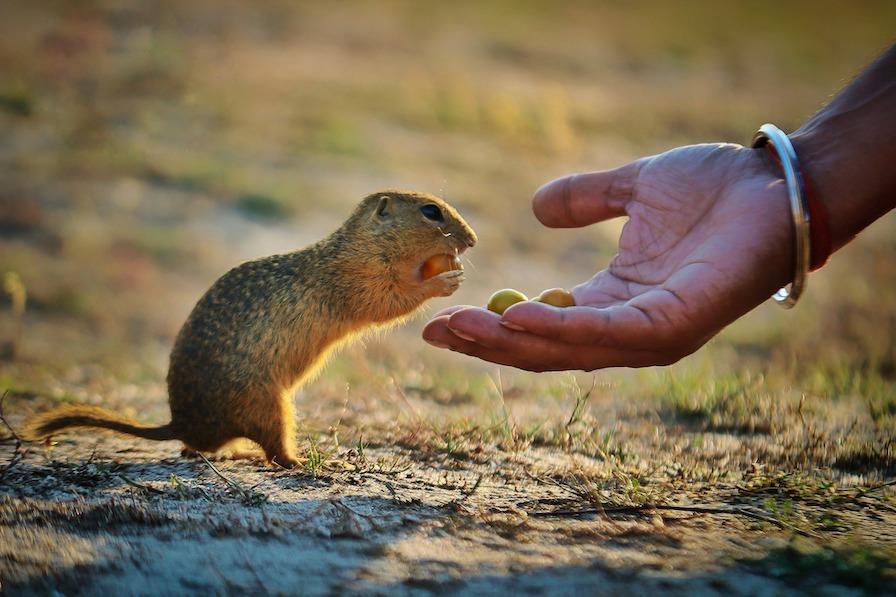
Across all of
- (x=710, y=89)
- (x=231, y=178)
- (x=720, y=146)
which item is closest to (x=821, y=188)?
(x=720, y=146)

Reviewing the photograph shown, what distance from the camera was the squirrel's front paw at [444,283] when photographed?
454 centimetres

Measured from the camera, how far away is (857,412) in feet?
15.5

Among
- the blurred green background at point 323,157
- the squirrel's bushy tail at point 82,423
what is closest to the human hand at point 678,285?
the blurred green background at point 323,157

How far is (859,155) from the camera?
3312mm

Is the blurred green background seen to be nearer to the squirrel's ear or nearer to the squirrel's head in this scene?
the squirrel's head

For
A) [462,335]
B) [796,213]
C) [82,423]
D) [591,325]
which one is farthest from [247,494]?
[796,213]

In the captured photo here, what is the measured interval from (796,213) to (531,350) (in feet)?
3.51

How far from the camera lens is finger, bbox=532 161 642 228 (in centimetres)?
398

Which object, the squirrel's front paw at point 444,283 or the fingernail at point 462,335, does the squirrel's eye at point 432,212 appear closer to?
the squirrel's front paw at point 444,283

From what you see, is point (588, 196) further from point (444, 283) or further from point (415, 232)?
point (415, 232)

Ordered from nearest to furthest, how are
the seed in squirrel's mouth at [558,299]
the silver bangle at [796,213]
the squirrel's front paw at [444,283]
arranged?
the silver bangle at [796,213]
the seed in squirrel's mouth at [558,299]
the squirrel's front paw at [444,283]

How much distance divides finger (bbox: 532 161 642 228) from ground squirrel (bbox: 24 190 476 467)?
0.67 meters

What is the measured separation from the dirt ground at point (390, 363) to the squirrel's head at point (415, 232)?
0.72 ft

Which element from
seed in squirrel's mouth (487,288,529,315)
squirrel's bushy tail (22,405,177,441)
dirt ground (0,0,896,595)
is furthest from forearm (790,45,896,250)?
squirrel's bushy tail (22,405,177,441)
